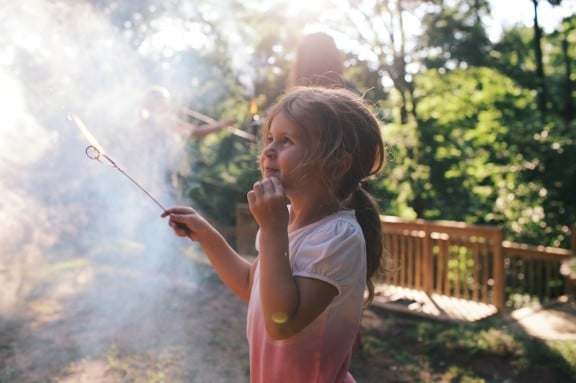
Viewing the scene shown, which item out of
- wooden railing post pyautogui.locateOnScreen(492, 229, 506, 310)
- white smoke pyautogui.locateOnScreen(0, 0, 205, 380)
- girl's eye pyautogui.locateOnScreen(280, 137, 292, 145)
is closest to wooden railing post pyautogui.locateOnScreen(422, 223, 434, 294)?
wooden railing post pyautogui.locateOnScreen(492, 229, 506, 310)

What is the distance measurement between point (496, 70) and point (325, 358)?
9.47 metres

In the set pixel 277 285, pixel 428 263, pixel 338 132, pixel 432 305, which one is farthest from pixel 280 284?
pixel 428 263

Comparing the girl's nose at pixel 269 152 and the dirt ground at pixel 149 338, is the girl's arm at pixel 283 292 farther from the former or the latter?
the dirt ground at pixel 149 338

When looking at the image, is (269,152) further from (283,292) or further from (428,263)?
(428,263)

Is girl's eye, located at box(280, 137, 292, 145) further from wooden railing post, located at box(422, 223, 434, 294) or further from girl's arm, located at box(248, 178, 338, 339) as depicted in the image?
wooden railing post, located at box(422, 223, 434, 294)

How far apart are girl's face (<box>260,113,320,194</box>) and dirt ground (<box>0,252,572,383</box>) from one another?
8.55 feet

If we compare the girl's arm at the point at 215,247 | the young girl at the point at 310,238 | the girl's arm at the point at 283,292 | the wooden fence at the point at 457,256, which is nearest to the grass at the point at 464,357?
the wooden fence at the point at 457,256

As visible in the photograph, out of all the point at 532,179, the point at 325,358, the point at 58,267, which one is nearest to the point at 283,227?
the point at 325,358

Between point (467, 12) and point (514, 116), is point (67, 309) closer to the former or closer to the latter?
point (514, 116)

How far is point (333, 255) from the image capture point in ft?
4.25

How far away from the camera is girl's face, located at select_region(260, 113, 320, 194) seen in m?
1.38

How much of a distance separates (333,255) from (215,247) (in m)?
0.58

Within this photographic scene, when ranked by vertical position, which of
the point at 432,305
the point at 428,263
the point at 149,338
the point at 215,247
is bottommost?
the point at 432,305

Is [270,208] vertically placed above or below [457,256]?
above
